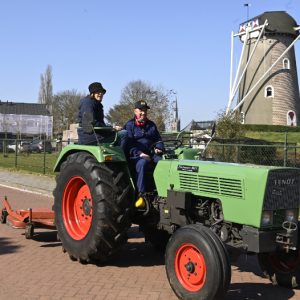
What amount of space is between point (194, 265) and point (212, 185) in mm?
865

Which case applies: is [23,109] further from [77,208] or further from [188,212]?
[188,212]

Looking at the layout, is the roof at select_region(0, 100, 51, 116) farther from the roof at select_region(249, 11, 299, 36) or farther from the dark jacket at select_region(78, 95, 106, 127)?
the dark jacket at select_region(78, 95, 106, 127)

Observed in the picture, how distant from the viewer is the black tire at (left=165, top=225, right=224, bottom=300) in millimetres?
4602

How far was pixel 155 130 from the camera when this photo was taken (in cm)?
669

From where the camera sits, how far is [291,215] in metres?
5.07

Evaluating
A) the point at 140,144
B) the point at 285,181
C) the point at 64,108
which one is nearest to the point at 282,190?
the point at 285,181

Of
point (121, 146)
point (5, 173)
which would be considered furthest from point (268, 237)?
point (5, 173)

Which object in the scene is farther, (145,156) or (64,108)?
(64,108)

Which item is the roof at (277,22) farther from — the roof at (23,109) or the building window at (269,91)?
the roof at (23,109)

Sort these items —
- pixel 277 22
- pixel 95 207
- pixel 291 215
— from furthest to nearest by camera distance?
pixel 277 22
pixel 95 207
pixel 291 215

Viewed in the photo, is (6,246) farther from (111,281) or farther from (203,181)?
(203,181)

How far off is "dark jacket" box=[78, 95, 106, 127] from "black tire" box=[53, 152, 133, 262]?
467 millimetres

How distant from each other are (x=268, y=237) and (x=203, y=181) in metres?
0.92

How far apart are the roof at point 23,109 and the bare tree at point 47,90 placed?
1286 mm
